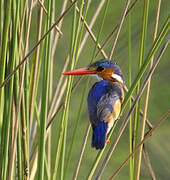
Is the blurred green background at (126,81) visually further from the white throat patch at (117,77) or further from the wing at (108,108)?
the wing at (108,108)

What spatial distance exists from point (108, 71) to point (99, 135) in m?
0.44

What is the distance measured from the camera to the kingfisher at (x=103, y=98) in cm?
174

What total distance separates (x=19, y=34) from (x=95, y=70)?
0.52m

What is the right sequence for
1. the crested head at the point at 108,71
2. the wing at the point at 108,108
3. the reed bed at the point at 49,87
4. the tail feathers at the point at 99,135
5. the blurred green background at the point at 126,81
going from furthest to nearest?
the blurred green background at the point at 126,81 → the crested head at the point at 108,71 → the wing at the point at 108,108 → the tail feathers at the point at 99,135 → the reed bed at the point at 49,87

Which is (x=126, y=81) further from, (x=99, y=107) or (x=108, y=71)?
(x=99, y=107)

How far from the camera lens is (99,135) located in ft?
5.64

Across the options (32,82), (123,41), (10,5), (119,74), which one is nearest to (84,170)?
(123,41)

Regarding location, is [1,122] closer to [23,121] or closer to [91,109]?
[23,121]

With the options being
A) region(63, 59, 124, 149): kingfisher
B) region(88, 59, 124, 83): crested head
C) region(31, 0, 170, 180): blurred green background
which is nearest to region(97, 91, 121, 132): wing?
region(63, 59, 124, 149): kingfisher

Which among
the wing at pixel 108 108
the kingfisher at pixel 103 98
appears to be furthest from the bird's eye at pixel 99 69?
the wing at pixel 108 108

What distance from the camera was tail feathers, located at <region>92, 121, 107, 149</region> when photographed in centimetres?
167

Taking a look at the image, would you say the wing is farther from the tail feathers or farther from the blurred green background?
the blurred green background

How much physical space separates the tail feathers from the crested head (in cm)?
33

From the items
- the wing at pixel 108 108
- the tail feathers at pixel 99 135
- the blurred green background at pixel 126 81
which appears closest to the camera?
the tail feathers at pixel 99 135
